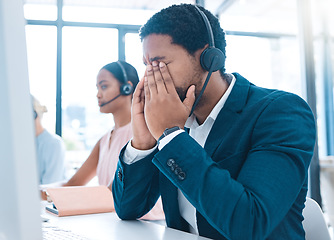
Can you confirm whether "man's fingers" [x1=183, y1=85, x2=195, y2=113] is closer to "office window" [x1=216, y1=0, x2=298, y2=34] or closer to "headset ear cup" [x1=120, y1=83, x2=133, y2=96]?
"headset ear cup" [x1=120, y1=83, x2=133, y2=96]

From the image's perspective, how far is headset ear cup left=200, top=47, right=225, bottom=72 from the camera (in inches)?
40.4

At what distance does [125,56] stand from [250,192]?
3082 millimetres

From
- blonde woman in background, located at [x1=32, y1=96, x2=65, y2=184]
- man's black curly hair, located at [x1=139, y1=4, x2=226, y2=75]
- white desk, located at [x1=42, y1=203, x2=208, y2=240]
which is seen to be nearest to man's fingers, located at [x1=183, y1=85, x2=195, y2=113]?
man's black curly hair, located at [x1=139, y1=4, x2=226, y2=75]

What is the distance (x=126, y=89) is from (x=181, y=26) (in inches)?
45.9

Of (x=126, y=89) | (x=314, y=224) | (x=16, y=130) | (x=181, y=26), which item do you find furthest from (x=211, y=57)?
(x=126, y=89)

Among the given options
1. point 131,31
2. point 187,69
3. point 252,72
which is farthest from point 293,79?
point 187,69

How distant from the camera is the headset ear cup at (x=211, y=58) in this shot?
1.03m

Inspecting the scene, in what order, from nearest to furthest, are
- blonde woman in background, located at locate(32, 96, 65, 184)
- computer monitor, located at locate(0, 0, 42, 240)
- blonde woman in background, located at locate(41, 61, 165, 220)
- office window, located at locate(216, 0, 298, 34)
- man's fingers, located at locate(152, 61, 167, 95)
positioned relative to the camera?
computer monitor, located at locate(0, 0, 42, 240) → man's fingers, located at locate(152, 61, 167, 95) → blonde woman in background, located at locate(41, 61, 165, 220) → blonde woman in background, located at locate(32, 96, 65, 184) → office window, located at locate(216, 0, 298, 34)

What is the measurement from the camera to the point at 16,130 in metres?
0.38

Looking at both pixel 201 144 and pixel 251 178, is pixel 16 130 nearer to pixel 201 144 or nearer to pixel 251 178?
pixel 251 178

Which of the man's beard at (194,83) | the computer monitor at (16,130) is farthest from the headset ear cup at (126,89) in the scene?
the computer monitor at (16,130)

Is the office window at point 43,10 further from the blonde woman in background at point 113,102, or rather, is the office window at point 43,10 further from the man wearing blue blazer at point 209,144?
the man wearing blue blazer at point 209,144

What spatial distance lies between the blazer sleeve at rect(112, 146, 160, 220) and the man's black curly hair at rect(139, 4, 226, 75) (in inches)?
13.7

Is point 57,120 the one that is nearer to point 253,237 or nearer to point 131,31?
point 131,31
